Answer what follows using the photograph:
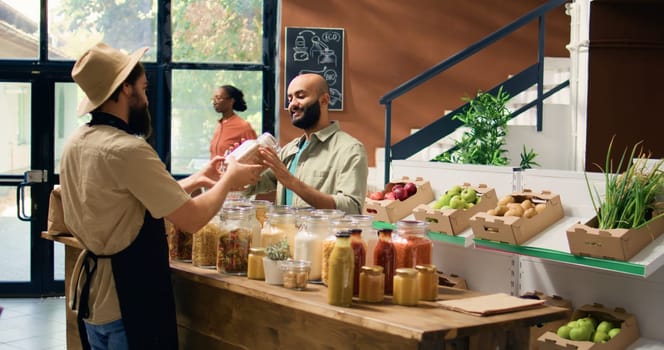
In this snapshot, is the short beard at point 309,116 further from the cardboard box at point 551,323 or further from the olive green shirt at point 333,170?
the cardboard box at point 551,323

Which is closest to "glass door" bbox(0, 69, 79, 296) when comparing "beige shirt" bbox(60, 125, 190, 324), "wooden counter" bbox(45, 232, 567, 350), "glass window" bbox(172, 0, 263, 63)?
"glass window" bbox(172, 0, 263, 63)

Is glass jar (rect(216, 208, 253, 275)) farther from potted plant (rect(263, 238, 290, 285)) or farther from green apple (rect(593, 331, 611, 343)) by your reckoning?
green apple (rect(593, 331, 611, 343))

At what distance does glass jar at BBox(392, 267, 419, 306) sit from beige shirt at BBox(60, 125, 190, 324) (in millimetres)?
746

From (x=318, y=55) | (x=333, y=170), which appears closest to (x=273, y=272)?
(x=333, y=170)

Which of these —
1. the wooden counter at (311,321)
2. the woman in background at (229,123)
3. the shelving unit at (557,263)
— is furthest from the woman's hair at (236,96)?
the wooden counter at (311,321)

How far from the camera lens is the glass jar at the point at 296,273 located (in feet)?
9.00

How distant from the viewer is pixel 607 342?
3.62 meters

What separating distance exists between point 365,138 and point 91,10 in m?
2.80

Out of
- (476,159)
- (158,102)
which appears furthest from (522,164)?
(158,102)

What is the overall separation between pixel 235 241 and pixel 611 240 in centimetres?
159

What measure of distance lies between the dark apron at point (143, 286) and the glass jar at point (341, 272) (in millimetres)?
693

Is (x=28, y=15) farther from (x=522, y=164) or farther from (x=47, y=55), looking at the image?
(x=522, y=164)

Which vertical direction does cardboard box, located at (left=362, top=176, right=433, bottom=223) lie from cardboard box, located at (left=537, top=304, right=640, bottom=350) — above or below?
above

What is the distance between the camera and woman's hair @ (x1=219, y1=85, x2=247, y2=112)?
288 inches
